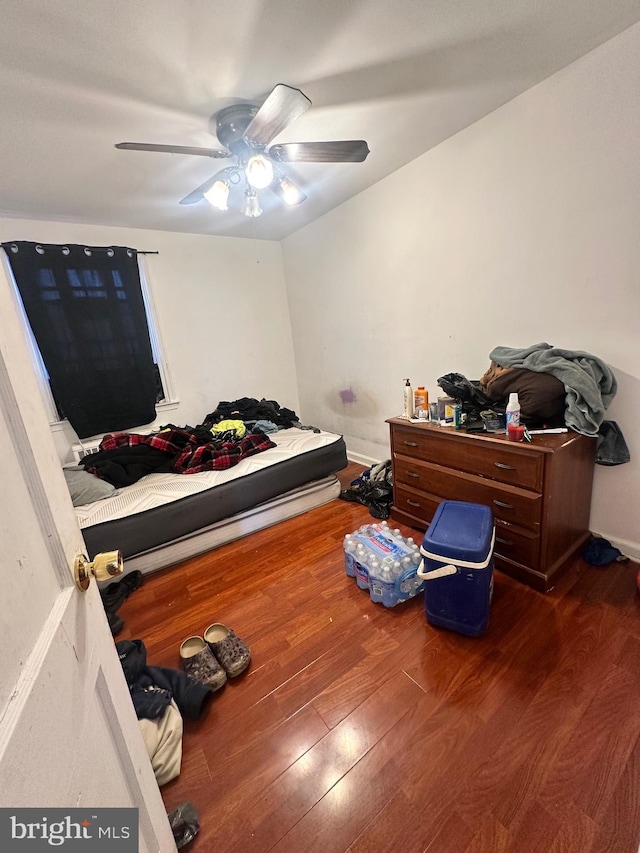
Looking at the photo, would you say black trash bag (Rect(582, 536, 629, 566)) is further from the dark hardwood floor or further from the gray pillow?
the gray pillow

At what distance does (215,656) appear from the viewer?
1.46 m

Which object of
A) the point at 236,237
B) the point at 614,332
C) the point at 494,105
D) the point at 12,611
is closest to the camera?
the point at 12,611

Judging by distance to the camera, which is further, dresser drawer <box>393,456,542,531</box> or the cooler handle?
dresser drawer <box>393,456,542,531</box>

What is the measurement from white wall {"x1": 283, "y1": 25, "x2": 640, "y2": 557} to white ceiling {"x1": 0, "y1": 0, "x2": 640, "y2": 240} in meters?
0.16

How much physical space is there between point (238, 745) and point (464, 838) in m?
0.72

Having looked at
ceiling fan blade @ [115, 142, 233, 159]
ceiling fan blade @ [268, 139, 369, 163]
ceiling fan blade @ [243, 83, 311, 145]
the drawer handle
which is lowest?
the drawer handle

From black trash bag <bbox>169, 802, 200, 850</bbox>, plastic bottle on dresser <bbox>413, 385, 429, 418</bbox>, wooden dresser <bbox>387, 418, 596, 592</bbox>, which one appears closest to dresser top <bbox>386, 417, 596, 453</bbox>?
wooden dresser <bbox>387, 418, 596, 592</bbox>

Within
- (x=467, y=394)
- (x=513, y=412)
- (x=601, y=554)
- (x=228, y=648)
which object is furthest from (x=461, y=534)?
(x=228, y=648)

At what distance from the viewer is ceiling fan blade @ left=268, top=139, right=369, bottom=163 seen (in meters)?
1.62

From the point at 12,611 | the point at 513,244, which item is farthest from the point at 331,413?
the point at 12,611

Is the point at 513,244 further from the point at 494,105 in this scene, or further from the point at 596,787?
the point at 596,787

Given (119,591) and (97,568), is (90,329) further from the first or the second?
(97,568)

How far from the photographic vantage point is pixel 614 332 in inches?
67.6

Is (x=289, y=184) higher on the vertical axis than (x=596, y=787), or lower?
higher
